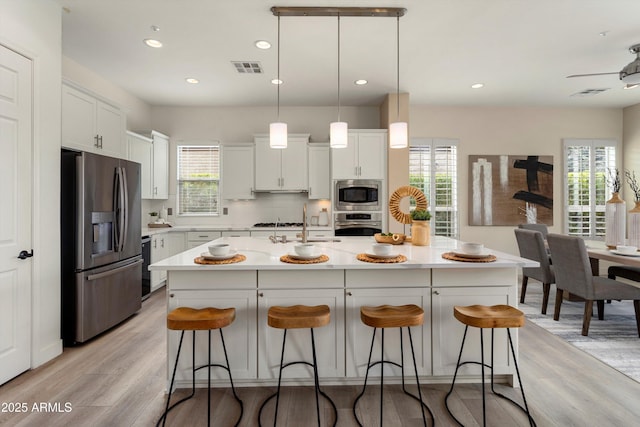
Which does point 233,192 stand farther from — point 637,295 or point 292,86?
point 637,295

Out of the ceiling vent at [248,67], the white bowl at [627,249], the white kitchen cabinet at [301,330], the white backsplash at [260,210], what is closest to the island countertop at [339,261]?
the white kitchen cabinet at [301,330]

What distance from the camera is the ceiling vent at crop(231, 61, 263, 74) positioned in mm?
3838

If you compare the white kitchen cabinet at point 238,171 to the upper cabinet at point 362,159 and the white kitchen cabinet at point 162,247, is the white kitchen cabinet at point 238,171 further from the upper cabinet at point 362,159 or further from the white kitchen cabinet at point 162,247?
the upper cabinet at point 362,159

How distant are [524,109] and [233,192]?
5.24 m

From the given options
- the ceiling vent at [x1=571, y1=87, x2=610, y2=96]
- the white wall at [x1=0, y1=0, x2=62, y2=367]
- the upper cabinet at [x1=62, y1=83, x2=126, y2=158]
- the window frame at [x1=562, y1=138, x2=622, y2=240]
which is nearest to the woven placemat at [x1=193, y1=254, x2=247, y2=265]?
the white wall at [x1=0, y1=0, x2=62, y2=367]

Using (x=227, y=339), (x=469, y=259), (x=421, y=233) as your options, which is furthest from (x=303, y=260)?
(x=421, y=233)

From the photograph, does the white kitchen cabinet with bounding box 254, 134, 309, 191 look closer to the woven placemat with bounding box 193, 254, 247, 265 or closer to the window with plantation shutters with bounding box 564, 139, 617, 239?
the woven placemat with bounding box 193, 254, 247, 265

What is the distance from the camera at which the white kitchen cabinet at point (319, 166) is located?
5.16m

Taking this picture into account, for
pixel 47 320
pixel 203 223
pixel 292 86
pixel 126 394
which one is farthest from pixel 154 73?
pixel 126 394

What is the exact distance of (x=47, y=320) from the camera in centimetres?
260

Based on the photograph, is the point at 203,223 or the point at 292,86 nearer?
the point at 292,86

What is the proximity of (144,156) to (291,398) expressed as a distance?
4.06 m

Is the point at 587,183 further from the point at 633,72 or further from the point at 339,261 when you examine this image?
the point at 339,261

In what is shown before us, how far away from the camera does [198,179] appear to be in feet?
17.9
